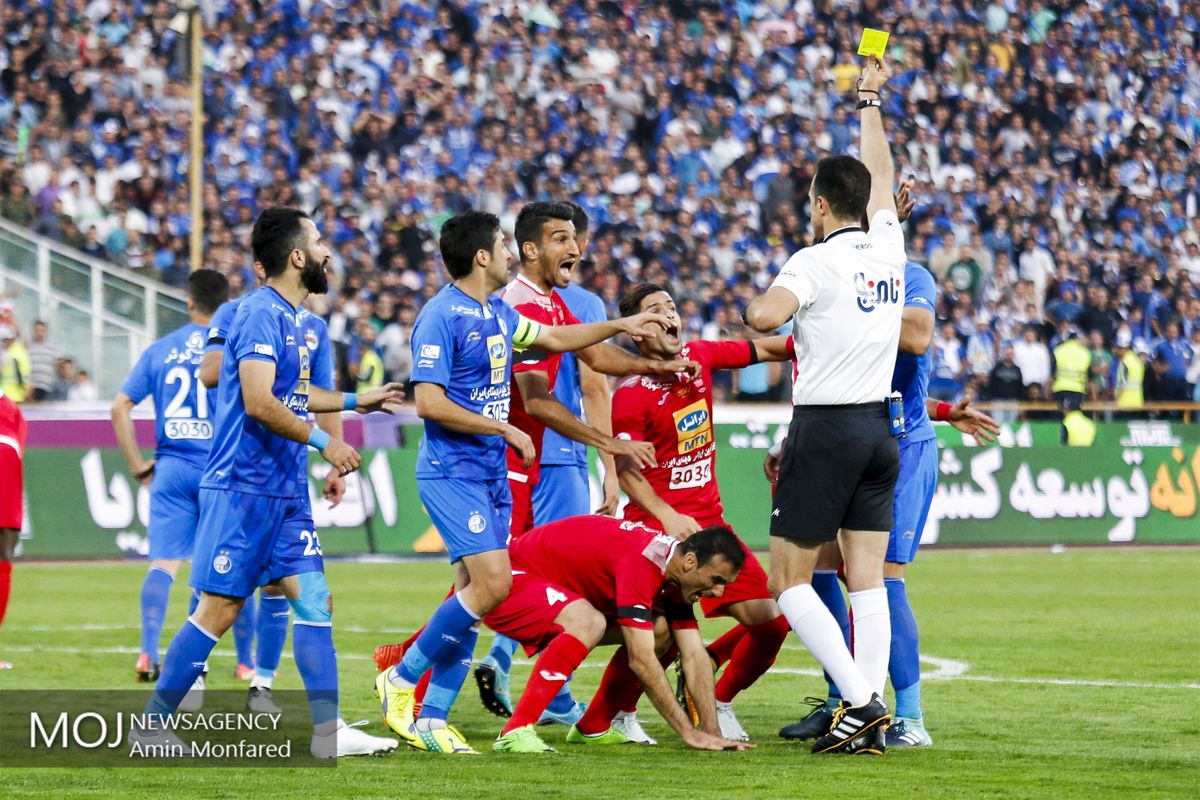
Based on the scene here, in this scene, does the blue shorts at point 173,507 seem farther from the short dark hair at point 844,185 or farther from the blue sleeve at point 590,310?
the short dark hair at point 844,185

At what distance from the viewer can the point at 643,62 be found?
31.2m

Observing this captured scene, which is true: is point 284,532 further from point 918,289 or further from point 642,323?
point 918,289

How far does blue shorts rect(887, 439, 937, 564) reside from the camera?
864 cm

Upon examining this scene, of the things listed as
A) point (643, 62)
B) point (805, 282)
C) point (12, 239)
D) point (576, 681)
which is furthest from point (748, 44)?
point (805, 282)

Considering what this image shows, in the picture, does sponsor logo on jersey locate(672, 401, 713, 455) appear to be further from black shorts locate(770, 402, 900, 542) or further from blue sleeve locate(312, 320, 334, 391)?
blue sleeve locate(312, 320, 334, 391)

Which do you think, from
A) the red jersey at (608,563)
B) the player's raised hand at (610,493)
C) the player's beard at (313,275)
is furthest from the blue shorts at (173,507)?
the player's beard at (313,275)

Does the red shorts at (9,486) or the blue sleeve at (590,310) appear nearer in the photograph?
the red shorts at (9,486)

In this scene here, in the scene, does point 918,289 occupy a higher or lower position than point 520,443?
higher

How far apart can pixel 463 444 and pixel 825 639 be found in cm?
184

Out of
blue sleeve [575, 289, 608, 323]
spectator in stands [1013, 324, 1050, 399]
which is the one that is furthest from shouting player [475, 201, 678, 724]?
spectator in stands [1013, 324, 1050, 399]

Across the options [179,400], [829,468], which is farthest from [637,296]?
[179,400]

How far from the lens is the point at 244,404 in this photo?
25.0 ft

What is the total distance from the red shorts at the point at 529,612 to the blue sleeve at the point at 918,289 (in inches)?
83.6

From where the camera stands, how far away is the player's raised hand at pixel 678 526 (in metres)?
8.45
